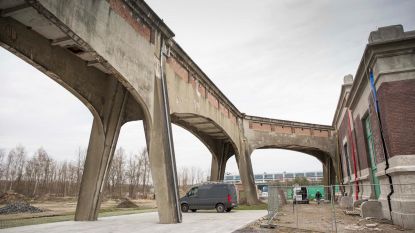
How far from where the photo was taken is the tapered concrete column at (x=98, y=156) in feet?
39.4

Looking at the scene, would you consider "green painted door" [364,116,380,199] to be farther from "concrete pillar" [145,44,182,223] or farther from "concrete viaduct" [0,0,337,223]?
"concrete pillar" [145,44,182,223]

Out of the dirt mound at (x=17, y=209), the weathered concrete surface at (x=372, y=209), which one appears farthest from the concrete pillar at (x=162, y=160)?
the dirt mound at (x=17, y=209)

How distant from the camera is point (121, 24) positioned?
31.1 ft

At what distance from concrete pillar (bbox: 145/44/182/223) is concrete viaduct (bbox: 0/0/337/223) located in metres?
0.04

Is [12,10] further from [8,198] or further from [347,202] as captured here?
[8,198]

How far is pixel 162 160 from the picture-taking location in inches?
419

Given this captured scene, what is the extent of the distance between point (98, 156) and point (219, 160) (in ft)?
58.6

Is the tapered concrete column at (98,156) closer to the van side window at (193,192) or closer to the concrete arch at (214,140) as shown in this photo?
the van side window at (193,192)

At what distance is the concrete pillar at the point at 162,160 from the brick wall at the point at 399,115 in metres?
8.16

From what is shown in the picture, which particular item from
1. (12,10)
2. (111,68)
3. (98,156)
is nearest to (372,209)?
(111,68)

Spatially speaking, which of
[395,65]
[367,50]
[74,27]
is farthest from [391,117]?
[74,27]

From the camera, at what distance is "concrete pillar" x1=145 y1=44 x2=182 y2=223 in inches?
412

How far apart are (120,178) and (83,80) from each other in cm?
5090

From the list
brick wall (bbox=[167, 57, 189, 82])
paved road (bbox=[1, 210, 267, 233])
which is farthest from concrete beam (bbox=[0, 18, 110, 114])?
paved road (bbox=[1, 210, 267, 233])
